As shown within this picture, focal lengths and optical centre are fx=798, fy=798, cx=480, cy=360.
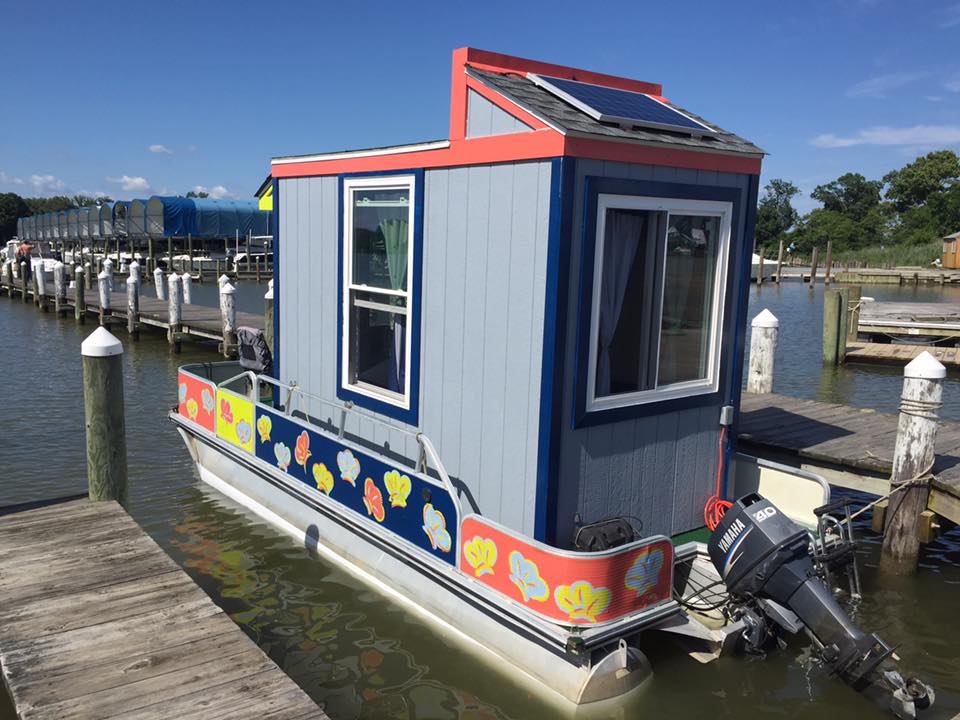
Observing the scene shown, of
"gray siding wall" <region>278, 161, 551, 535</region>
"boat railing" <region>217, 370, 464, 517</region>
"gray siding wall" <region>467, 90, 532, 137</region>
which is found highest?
"gray siding wall" <region>467, 90, 532, 137</region>

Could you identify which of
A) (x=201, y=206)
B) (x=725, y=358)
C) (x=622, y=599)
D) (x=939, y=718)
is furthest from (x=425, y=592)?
(x=201, y=206)

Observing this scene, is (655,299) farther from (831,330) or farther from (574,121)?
(831,330)

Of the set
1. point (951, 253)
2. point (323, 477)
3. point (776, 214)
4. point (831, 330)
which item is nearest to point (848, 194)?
point (776, 214)

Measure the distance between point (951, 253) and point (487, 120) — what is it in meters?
61.0

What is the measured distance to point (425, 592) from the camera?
18.9 feet

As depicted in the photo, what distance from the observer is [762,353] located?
10.8m

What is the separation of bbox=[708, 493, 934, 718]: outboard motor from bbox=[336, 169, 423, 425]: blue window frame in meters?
2.47

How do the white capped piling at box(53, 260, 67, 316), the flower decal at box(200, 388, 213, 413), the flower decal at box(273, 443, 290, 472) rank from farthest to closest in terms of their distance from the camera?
1. the white capped piling at box(53, 260, 67, 316)
2. the flower decal at box(200, 388, 213, 413)
3. the flower decal at box(273, 443, 290, 472)

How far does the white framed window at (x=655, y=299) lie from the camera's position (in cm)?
516

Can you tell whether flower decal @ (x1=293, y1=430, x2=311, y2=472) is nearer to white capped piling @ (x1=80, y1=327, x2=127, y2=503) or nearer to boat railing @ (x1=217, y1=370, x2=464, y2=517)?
boat railing @ (x1=217, y1=370, x2=464, y2=517)

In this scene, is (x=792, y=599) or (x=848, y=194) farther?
(x=848, y=194)

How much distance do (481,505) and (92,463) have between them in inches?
136

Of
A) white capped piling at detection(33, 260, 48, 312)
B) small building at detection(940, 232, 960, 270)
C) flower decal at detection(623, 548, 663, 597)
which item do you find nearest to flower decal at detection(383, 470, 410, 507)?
flower decal at detection(623, 548, 663, 597)

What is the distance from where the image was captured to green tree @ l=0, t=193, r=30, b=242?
92812 mm
